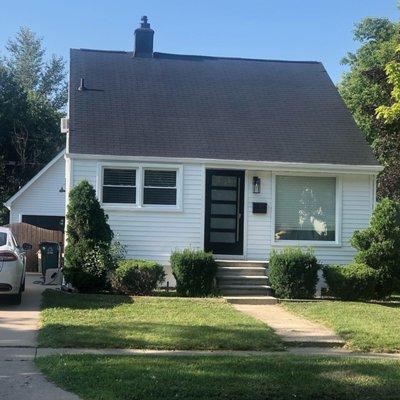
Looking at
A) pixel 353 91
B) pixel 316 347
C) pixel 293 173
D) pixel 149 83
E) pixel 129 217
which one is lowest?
pixel 316 347

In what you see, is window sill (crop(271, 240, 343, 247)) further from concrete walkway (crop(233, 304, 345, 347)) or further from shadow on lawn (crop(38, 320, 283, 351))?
shadow on lawn (crop(38, 320, 283, 351))

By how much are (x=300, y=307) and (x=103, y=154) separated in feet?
18.6

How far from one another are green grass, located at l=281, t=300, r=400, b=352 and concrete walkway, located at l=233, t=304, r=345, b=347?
183 mm

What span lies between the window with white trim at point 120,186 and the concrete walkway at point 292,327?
3940mm

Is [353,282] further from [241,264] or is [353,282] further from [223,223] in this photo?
[223,223]

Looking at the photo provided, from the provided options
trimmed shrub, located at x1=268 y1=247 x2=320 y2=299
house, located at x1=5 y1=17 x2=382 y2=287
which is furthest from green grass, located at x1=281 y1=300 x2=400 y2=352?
house, located at x1=5 y1=17 x2=382 y2=287

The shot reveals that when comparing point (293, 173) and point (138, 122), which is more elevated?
point (138, 122)

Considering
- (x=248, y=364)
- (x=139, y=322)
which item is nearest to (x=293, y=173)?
(x=139, y=322)

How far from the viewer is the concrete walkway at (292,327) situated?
8711 mm

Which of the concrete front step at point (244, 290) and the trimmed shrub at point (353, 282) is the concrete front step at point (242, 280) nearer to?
the concrete front step at point (244, 290)

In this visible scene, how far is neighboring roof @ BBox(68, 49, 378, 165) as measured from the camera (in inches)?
582

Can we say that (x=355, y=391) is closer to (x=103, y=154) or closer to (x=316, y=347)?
(x=316, y=347)

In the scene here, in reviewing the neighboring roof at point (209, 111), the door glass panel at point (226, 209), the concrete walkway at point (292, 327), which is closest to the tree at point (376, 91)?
the neighboring roof at point (209, 111)

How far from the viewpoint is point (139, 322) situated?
9578 millimetres
